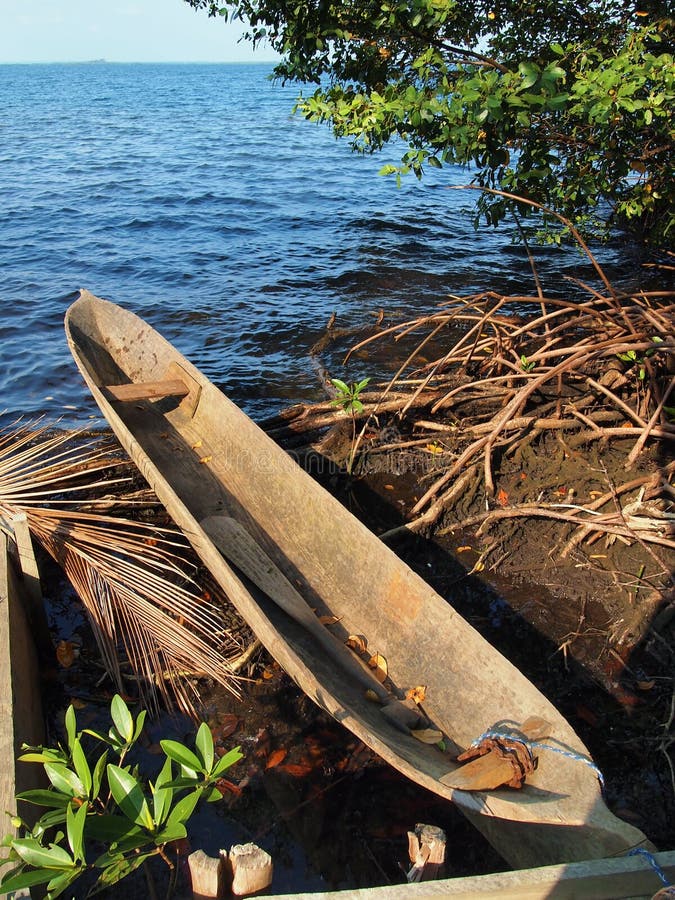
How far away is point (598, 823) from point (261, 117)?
121ft

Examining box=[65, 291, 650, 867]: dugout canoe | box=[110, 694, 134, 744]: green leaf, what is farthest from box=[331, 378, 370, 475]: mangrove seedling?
box=[110, 694, 134, 744]: green leaf

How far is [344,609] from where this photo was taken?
151 inches

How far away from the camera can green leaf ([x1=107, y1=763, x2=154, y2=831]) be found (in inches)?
79.9

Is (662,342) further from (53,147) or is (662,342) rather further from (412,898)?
(53,147)

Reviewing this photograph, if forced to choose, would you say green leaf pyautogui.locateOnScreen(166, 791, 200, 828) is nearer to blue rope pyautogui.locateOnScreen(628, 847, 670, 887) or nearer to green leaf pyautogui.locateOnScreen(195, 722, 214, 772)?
green leaf pyautogui.locateOnScreen(195, 722, 214, 772)

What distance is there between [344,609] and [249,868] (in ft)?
Result: 5.93

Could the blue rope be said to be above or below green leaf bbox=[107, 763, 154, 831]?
below

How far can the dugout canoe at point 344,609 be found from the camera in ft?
8.41

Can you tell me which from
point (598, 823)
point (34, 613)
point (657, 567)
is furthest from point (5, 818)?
point (657, 567)

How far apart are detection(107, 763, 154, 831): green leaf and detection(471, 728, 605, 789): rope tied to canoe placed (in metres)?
1.41

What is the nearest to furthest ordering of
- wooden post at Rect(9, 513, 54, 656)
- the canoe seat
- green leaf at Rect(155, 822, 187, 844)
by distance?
green leaf at Rect(155, 822, 187, 844), wooden post at Rect(9, 513, 54, 656), the canoe seat

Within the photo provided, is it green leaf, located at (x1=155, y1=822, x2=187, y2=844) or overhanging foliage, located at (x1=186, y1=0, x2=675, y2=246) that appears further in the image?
overhanging foliage, located at (x1=186, y1=0, x2=675, y2=246)

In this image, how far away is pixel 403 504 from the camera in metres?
5.12

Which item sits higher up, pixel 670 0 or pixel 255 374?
pixel 670 0
